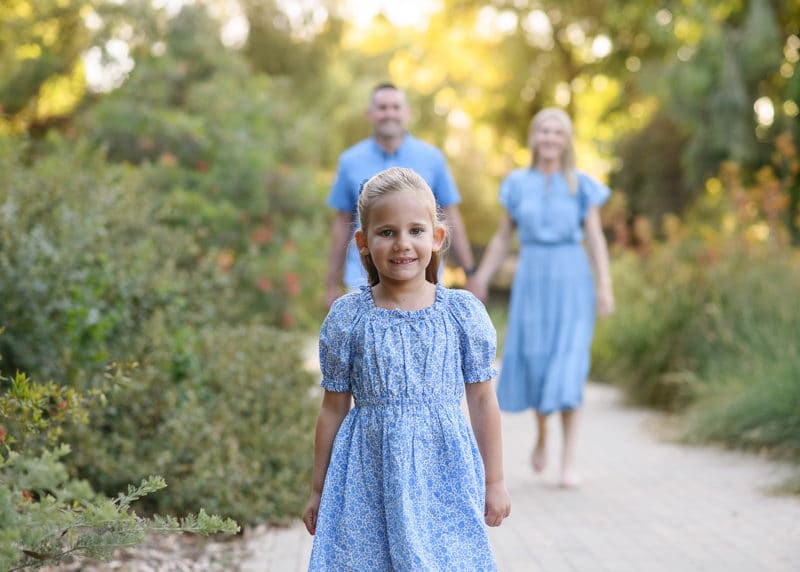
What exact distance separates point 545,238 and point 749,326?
2542mm

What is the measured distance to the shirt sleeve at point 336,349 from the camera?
3.38 meters

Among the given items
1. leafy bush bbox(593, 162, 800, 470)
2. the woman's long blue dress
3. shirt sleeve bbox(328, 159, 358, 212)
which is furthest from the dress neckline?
leafy bush bbox(593, 162, 800, 470)

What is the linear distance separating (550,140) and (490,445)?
396 cm

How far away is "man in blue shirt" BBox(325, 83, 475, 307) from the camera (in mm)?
6598

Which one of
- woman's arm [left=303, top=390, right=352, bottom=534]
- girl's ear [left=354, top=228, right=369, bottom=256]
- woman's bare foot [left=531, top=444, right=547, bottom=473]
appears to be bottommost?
woman's bare foot [left=531, top=444, right=547, bottom=473]

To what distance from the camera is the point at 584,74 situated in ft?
101

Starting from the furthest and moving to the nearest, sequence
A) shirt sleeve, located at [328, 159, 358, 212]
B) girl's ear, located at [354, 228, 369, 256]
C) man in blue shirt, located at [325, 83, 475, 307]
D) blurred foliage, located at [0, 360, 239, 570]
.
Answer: shirt sleeve, located at [328, 159, 358, 212] < man in blue shirt, located at [325, 83, 475, 307] < girl's ear, located at [354, 228, 369, 256] < blurred foliage, located at [0, 360, 239, 570]

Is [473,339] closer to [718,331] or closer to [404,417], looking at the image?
[404,417]

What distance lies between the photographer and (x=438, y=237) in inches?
138

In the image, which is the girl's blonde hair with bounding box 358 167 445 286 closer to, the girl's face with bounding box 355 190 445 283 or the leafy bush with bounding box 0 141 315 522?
the girl's face with bounding box 355 190 445 283

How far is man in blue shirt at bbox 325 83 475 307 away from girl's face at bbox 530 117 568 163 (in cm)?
68

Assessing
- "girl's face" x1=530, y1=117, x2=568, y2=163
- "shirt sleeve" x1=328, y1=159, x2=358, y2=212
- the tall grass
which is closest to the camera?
"shirt sleeve" x1=328, y1=159, x2=358, y2=212

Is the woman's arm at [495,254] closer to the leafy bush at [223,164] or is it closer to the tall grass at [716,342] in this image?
the tall grass at [716,342]

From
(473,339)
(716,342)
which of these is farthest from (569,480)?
(473,339)
